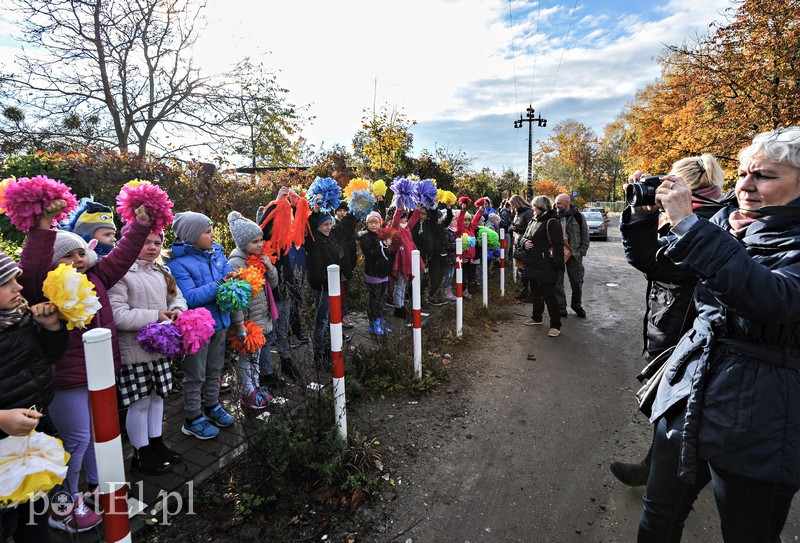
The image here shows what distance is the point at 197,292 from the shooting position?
10.9 feet

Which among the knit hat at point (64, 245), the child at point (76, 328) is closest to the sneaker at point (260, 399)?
the child at point (76, 328)

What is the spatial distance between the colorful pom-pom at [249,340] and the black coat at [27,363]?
5.12 feet

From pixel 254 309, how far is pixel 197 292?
0.65 meters

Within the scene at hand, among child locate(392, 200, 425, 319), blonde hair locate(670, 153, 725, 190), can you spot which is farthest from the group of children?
blonde hair locate(670, 153, 725, 190)

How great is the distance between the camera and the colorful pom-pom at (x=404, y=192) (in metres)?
Answer: 5.89

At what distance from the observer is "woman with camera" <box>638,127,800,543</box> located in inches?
55.3

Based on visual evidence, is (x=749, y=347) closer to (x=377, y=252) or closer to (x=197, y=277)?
(x=197, y=277)

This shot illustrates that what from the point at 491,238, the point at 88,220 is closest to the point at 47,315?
the point at 88,220

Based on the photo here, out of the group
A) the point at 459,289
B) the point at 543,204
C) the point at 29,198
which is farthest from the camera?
the point at 543,204

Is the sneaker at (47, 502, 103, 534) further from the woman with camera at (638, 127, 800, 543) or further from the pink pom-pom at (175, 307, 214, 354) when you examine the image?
the woman with camera at (638, 127, 800, 543)

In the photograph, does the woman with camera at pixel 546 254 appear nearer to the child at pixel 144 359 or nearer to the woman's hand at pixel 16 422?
the child at pixel 144 359

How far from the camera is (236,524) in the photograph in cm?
251

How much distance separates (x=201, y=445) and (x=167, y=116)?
1332 centimetres

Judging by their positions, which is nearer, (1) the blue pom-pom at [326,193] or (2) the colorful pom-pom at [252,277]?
(2) the colorful pom-pom at [252,277]
